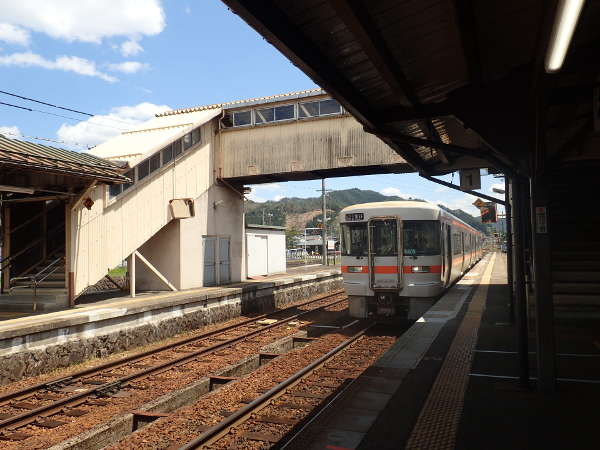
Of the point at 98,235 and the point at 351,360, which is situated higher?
the point at 98,235

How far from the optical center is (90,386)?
8.03 meters

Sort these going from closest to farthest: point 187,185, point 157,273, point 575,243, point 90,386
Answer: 1. point 90,386
2. point 575,243
3. point 157,273
4. point 187,185

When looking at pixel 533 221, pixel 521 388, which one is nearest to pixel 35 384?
pixel 521 388

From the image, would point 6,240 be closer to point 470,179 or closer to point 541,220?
point 470,179

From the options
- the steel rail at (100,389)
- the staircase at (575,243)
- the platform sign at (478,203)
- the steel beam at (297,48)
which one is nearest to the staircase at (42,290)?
the steel rail at (100,389)

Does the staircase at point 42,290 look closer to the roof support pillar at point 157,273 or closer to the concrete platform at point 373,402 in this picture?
the roof support pillar at point 157,273

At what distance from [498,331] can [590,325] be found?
1.90 metres

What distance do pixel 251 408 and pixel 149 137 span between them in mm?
12207

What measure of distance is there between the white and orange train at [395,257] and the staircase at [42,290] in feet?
24.5

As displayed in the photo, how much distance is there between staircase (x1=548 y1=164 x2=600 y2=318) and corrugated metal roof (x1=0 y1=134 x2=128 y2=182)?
10.3 m

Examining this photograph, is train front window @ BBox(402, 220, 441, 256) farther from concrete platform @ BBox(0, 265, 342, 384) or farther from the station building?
concrete platform @ BBox(0, 265, 342, 384)

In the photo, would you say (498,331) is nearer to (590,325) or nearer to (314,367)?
(590,325)

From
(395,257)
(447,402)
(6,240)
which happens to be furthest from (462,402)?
(6,240)

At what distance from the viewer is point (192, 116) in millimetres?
18375
